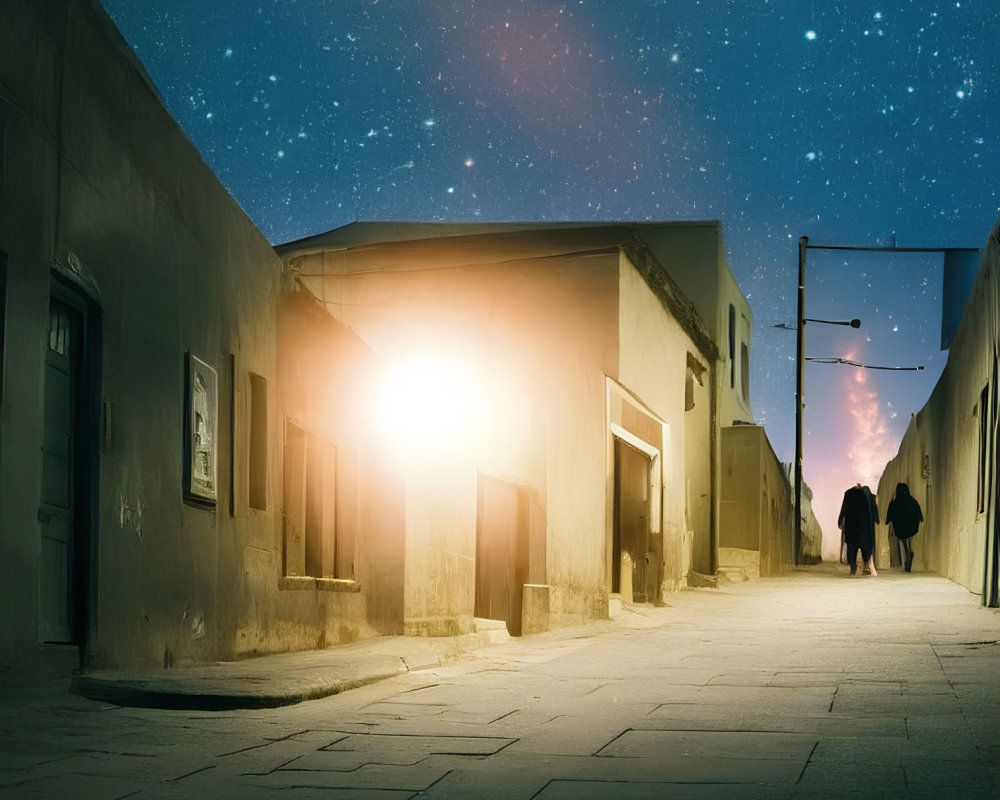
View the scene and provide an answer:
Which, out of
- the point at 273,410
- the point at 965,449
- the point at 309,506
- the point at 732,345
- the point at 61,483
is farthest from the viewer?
the point at 732,345

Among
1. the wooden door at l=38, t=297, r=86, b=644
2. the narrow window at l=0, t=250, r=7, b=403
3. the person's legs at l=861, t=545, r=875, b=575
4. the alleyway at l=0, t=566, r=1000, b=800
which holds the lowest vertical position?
the person's legs at l=861, t=545, r=875, b=575

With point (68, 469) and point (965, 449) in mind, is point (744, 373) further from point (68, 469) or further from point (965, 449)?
point (68, 469)

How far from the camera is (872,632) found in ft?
36.0

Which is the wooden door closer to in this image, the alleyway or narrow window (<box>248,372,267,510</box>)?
the alleyway

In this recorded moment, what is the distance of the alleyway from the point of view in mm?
4355

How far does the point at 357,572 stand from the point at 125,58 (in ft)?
18.4

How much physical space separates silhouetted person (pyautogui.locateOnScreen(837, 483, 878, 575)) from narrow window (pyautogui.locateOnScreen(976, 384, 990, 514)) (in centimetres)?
802

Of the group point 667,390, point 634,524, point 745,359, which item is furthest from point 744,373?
point 634,524

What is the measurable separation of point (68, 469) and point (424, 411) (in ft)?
20.5

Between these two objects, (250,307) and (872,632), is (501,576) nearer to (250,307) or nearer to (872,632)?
(872,632)

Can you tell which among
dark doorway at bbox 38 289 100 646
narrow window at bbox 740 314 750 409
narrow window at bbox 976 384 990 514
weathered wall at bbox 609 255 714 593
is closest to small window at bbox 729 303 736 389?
narrow window at bbox 740 314 750 409

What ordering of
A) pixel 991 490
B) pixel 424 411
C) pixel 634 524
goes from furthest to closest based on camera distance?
pixel 634 524 → pixel 424 411 → pixel 991 490

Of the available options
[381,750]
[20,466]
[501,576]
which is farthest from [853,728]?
[501,576]

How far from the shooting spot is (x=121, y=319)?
686 centimetres
